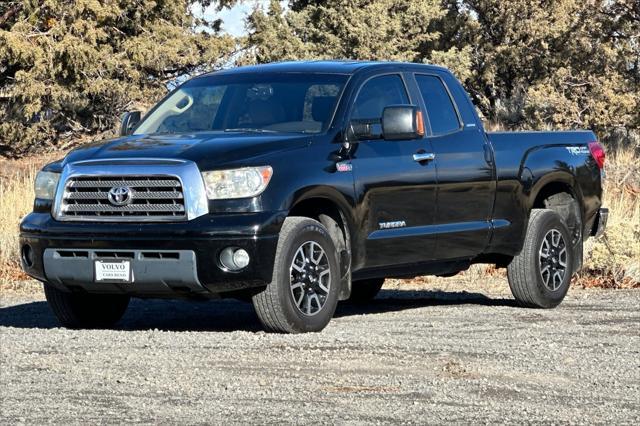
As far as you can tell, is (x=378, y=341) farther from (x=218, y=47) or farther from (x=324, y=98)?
(x=218, y=47)

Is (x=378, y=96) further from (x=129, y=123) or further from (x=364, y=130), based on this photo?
(x=129, y=123)

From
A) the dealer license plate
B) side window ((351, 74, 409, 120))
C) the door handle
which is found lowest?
the dealer license plate

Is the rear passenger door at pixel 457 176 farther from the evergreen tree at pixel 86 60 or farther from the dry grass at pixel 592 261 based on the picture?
the evergreen tree at pixel 86 60

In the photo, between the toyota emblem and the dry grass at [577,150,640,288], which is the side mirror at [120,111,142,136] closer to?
the toyota emblem

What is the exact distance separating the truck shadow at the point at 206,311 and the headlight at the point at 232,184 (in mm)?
1456

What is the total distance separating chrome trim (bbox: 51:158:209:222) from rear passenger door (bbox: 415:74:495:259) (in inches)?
92.3

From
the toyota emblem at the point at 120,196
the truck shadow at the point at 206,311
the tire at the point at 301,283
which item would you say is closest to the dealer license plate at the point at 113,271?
the toyota emblem at the point at 120,196

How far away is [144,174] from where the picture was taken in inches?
390

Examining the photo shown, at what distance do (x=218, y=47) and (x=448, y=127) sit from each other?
24277 mm

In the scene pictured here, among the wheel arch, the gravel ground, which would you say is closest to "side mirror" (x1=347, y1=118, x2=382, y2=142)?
the wheel arch

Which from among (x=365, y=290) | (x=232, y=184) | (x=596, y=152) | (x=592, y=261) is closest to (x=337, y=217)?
(x=232, y=184)

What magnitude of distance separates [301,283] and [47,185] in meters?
1.96

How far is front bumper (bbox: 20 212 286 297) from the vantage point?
9.72m

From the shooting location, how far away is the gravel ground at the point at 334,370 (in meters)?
7.27
